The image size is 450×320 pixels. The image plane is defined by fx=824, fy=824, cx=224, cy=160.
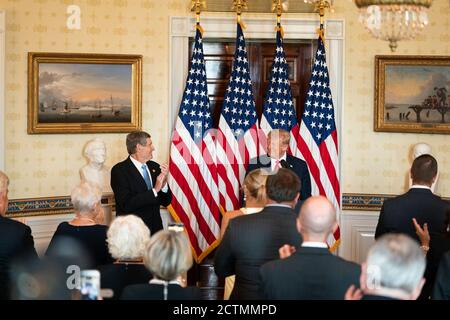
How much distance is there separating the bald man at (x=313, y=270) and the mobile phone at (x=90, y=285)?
932mm

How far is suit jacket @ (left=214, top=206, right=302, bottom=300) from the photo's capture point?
5391mm

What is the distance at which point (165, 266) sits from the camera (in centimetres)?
439

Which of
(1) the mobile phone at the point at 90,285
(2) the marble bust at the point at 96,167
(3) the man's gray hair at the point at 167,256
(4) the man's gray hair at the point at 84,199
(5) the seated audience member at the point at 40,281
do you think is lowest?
(5) the seated audience member at the point at 40,281

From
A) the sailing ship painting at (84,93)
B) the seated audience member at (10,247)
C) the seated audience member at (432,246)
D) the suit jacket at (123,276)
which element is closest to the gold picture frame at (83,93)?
the sailing ship painting at (84,93)

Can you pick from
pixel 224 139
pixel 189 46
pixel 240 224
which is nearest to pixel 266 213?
pixel 240 224

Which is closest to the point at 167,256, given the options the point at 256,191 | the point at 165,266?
the point at 165,266

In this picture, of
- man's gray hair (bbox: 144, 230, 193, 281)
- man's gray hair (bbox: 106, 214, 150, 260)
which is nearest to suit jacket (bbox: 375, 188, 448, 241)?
man's gray hair (bbox: 106, 214, 150, 260)

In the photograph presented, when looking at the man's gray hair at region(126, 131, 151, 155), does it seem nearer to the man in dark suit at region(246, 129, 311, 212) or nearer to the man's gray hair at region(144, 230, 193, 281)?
the man in dark suit at region(246, 129, 311, 212)

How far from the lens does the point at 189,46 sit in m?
10.5

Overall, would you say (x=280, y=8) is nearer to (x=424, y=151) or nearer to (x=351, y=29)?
(x=351, y=29)

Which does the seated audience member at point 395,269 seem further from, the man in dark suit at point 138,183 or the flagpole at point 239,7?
the flagpole at point 239,7

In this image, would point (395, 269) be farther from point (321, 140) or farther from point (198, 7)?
point (198, 7)

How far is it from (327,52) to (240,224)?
5.39 m

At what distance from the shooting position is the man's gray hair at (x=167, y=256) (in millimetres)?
4383
